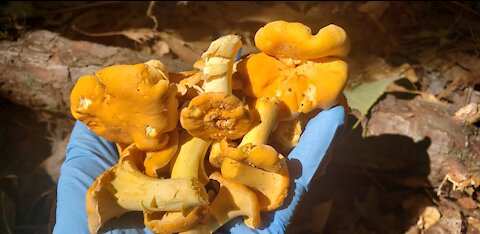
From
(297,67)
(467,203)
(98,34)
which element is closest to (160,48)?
(98,34)

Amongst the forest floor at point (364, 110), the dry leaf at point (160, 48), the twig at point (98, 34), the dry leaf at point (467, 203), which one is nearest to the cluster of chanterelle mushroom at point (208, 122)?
the forest floor at point (364, 110)

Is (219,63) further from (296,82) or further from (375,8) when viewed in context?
(375,8)

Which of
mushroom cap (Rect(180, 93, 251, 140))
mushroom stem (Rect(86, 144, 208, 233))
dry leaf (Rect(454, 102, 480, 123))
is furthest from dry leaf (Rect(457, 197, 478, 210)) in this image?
mushroom stem (Rect(86, 144, 208, 233))

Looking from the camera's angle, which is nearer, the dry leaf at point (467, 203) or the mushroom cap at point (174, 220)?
the mushroom cap at point (174, 220)

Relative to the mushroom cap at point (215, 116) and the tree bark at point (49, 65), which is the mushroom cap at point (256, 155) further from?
the tree bark at point (49, 65)

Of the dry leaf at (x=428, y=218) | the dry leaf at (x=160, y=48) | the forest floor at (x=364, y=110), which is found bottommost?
the dry leaf at (x=428, y=218)

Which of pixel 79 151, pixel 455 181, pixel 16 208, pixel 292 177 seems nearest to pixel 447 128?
pixel 455 181

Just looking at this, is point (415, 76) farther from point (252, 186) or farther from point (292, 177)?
point (252, 186)
